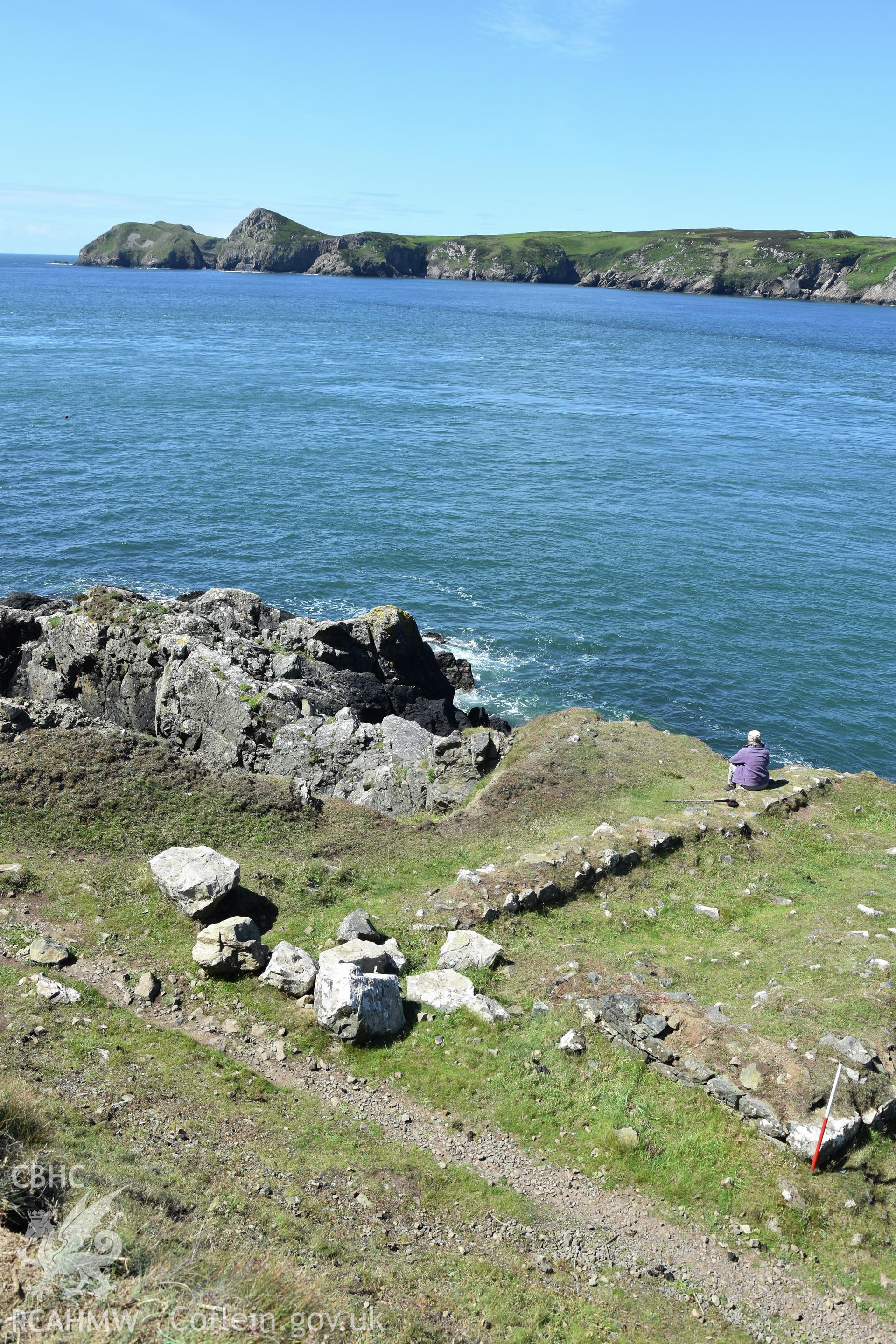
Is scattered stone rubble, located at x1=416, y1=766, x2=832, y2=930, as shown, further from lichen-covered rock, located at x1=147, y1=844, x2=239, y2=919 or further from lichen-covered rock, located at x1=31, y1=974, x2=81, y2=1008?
lichen-covered rock, located at x1=31, y1=974, x2=81, y2=1008

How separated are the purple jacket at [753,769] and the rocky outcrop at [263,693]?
26.5 ft

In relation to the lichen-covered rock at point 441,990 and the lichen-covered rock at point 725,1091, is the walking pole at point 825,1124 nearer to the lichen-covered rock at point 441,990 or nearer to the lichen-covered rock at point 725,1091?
the lichen-covered rock at point 725,1091

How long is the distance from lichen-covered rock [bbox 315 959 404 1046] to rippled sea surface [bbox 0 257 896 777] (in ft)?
78.8

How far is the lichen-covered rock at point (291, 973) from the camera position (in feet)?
56.7

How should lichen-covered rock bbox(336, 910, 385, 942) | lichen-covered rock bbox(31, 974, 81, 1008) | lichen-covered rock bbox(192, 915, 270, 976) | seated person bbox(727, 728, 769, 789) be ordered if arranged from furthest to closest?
seated person bbox(727, 728, 769, 789)
lichen-covered rock bbox(336, 910, 385, 942)
lichen-covered rock bbox(192, 915, 270, 976)
lichen-covered rock bbox(31, 974, 81, 1008)

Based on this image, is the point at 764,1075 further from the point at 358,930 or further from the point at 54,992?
the point at 54,992

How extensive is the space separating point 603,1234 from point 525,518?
55.3m

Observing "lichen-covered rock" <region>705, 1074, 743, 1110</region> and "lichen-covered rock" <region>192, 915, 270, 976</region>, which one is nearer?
"lichen-covered rock" <region>705, 1074, 743, 1110</region>

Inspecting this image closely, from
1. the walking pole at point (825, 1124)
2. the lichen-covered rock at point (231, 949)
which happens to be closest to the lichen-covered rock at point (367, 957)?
the lichen-covered rock at point (231, 949)

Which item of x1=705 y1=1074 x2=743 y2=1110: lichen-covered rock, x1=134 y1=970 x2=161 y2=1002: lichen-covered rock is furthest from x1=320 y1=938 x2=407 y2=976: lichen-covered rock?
x1=705 y1=1074 x2=743 y2=1110: lichen-covered rock

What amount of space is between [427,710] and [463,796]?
319 inches

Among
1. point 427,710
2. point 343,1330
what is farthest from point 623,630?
point 343,1330

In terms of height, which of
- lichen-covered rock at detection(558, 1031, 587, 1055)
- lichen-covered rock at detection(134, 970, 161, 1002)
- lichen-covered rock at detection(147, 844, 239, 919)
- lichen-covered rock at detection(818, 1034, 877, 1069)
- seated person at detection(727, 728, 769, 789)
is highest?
seated person at detection(727, 728, 769, 789)

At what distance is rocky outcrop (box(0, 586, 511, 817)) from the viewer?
29000 millimetres
